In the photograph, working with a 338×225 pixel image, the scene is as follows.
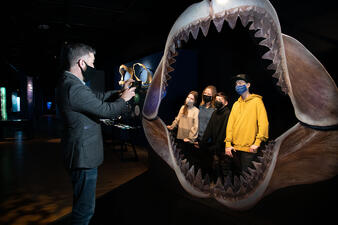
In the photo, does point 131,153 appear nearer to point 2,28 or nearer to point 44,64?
point 2,28

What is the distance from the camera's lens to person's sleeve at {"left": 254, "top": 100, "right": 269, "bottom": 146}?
1.94 metres

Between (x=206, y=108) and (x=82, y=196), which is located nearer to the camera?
(x=82, y=196)

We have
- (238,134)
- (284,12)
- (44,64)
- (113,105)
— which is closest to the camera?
(113,105)

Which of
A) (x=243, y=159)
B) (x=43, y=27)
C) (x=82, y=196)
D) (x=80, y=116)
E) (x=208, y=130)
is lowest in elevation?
(x=82, y=196)

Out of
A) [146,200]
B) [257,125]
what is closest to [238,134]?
[257,125]

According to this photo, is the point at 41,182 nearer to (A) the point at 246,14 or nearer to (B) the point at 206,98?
(B) the point at 206,98

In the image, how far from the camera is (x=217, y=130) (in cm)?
261

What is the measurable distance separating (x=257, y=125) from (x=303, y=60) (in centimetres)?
96

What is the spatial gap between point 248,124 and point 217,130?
582mm

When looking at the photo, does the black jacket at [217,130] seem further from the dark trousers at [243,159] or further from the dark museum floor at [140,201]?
the dark museum floor at [140,201]

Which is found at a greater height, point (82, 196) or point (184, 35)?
point (184, 35)

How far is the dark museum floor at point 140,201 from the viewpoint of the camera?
1.50 m

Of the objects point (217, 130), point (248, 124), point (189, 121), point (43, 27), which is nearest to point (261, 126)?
point (248, 124)

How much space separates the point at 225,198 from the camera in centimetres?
152
